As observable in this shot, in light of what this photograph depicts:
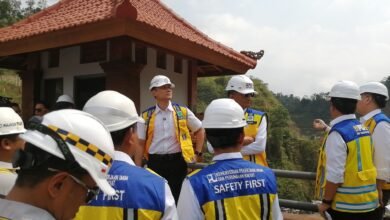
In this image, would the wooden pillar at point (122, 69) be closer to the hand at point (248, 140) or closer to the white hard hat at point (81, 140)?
the hand at point (248, 140)

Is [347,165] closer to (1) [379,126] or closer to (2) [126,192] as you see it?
(1) [379,126]

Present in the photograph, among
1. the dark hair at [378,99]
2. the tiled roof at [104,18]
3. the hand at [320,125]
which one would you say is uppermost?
the tiled roof at [104,18]

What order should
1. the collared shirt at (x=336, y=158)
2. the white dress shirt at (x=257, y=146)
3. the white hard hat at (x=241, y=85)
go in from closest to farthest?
the collared shirt at (x=336, y=158), the white dress shirt at (x=257, y=146), the white hard hat at (x=241, y=85)

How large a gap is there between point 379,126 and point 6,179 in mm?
3112

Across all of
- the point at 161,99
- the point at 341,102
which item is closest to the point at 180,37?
the point at 161,99

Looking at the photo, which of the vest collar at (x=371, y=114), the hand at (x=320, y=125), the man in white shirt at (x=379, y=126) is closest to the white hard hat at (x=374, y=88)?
the man in white shirt at (x=379, y=126)

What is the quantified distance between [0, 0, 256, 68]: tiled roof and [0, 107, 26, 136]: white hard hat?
2.50 m

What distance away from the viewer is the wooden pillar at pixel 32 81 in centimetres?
737

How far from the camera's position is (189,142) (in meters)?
4.51

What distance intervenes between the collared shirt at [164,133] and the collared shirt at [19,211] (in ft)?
10.8

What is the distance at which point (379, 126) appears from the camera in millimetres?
3398

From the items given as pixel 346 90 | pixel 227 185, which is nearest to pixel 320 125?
pixel 346 90

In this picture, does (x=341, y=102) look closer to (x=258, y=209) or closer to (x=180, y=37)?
(x=258, y=209)

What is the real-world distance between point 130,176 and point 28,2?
67539 millimetres
